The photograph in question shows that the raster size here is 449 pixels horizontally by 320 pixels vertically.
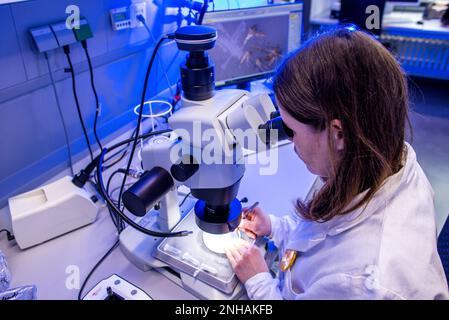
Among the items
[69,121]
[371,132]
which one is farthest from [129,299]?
[69,121]

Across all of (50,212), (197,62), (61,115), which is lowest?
(50,212)

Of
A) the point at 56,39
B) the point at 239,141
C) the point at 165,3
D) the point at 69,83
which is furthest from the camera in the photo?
the point at 165,3

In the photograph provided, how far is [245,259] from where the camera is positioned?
80 centimetres

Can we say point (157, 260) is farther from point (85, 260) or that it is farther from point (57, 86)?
point (57, 86)

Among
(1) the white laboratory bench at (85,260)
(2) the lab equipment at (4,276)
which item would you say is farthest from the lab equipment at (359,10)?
(2) the lab equipment at (4,276)

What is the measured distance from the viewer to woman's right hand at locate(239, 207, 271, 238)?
0.91 m

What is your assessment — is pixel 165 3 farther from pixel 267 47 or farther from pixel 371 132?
pixel 371 132

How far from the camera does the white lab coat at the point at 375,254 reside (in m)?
0.60

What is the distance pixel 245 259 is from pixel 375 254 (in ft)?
0.97

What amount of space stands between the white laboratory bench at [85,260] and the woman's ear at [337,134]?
1.46 feet

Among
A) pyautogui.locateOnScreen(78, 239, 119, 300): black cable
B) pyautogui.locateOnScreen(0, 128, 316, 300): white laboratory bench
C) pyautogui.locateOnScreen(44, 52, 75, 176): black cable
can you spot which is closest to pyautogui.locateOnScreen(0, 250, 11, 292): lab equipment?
Result: pyautogui.locateOnScreen(0, 128, 316, 300): white laboratory bench

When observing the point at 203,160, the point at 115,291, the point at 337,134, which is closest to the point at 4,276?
the point at 115,291

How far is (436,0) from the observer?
Answer: 2635mm
